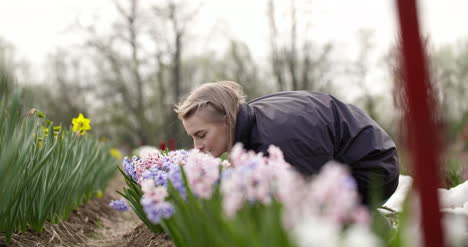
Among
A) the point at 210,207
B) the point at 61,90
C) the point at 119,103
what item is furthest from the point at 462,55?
the point at 210,207

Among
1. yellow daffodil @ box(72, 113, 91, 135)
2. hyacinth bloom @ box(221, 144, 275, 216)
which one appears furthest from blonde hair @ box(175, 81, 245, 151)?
yellow daffodil @ box(72, 113, 91, 135)

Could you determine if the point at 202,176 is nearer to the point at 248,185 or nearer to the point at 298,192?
the point at 248,185

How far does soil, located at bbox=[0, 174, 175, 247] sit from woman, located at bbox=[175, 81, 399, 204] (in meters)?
0.68

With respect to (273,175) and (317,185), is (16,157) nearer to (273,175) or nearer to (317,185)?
(273,175)

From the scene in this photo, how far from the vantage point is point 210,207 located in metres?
1.43

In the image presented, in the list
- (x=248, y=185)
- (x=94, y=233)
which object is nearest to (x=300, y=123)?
(x=248, y=185)

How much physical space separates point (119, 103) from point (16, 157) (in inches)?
775

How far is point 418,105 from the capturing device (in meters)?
0.61

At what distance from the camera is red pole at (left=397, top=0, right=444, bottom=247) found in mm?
609

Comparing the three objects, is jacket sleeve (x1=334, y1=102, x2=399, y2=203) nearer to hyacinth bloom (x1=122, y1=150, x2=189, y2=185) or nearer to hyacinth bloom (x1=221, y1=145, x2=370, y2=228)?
hyacinth bloom (x1=122, y1=150, x2=189, y2=185)

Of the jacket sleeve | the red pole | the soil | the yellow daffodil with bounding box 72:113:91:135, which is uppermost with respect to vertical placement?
the red pole

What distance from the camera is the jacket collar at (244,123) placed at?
2.61m

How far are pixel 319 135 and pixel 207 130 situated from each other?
63cm

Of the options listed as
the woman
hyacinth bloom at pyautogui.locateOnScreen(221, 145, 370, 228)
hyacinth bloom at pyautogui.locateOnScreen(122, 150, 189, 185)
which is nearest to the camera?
hyacinth bloom at pyautogui.locateOnScreen(221, 145, 370, 228)
